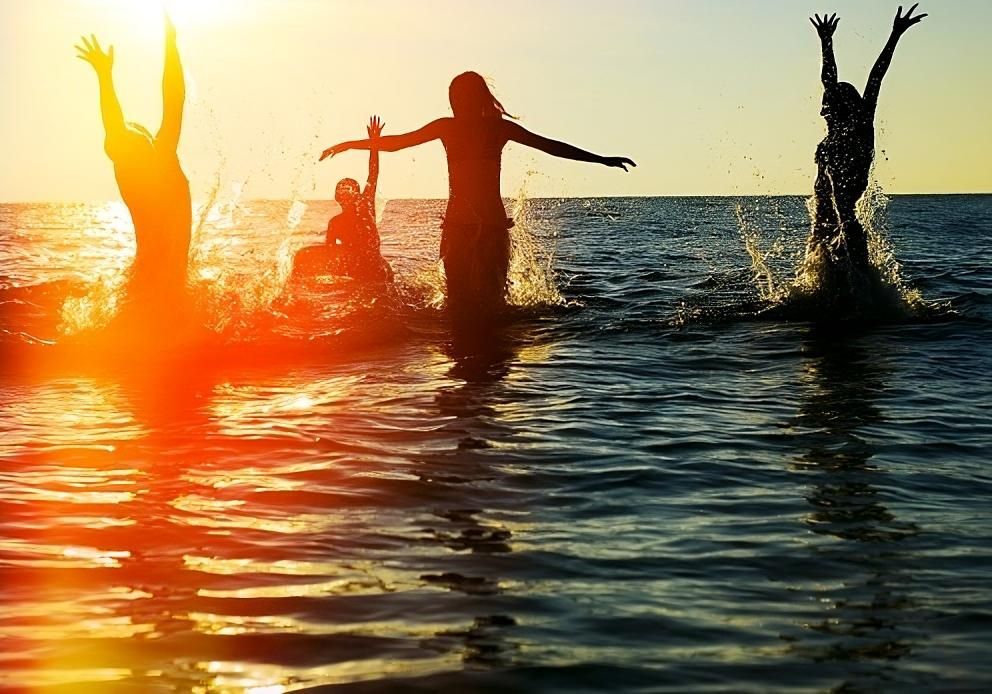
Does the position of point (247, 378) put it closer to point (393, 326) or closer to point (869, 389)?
point (393, 326)

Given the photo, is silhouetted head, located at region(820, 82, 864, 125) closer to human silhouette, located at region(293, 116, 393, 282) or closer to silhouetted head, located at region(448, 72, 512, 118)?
silhouetted head, located at region(448, 72, 512, 118)

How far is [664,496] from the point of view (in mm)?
6062

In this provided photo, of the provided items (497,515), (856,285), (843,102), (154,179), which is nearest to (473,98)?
(154,179)

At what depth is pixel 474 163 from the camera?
11.9m

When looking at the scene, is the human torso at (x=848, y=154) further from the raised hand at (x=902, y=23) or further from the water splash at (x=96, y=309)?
the water splash at (x=96, y=309)

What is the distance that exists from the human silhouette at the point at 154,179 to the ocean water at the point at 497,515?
77cm

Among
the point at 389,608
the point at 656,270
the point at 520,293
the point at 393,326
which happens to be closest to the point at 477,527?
the point at 389,608

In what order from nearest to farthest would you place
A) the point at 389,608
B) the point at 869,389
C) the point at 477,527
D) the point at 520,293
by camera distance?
the point at 389,608
the point at 477,527
the point at 869,389
the point at 520,293

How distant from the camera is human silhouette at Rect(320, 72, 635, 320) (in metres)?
11.7

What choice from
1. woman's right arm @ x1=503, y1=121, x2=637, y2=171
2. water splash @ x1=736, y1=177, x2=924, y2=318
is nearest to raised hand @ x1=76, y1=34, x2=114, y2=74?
woman's right arm @ x1=503, y1=121, x2=637, y2=171

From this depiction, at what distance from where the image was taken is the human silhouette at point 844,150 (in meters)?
12.5

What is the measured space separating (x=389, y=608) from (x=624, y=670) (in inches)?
38.9

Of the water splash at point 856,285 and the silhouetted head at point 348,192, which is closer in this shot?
the water splash at point 856,285

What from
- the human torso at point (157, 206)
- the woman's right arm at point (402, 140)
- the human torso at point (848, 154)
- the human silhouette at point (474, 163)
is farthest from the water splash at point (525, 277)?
the human torso at point (157, 206)
